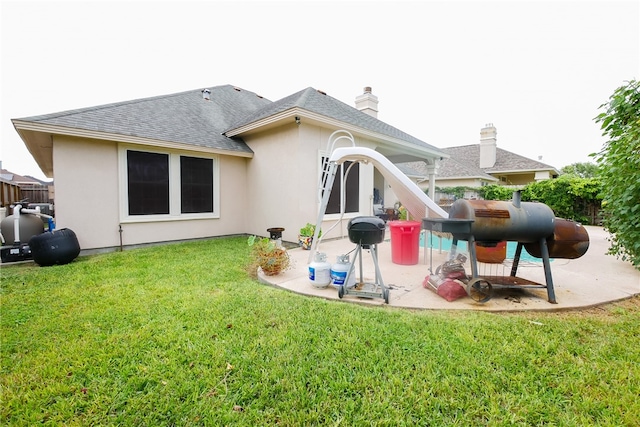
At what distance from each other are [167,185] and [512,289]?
8.46 m

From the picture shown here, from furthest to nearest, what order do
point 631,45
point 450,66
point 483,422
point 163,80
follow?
1. point 163,80
2. point 450,66
3. point 631,45
4. point 483,422

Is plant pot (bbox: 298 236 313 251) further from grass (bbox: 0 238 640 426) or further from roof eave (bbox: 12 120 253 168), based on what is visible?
roof eave (bbox: 12 120 253 168)

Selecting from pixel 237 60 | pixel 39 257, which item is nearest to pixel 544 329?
pixel 39 257

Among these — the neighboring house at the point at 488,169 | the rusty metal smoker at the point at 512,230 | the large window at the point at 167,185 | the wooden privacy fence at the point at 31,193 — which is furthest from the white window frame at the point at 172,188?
the neighboring house at the point at 488,169

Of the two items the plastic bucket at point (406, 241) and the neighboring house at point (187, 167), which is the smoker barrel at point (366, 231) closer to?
the plastic bucket at point (406, 241)

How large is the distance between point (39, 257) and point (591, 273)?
10.9 metres

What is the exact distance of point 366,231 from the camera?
11.4 feet

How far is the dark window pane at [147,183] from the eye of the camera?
23.2ft

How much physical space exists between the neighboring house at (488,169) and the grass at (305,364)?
685 inches

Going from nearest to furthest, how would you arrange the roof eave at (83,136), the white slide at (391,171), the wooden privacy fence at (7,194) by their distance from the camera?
the white slide at (391,171), the roof eave at (83,136), the wooden privacy fence at (7,194)

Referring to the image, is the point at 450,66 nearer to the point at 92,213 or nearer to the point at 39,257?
the point at 92,213

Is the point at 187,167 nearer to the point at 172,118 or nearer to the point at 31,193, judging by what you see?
the point at 172,118

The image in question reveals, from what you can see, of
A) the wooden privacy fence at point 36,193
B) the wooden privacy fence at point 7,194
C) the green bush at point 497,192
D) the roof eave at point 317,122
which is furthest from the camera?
the wooden privacy fence at point 36,193

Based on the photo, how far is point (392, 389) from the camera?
1.90 meters
